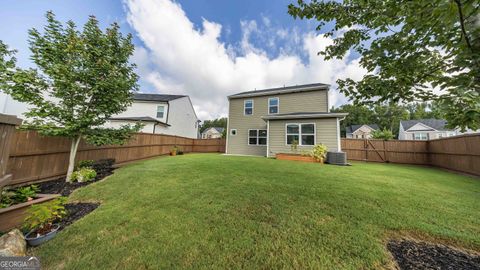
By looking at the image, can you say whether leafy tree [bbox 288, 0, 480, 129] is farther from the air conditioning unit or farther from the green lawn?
the air conditioning unit

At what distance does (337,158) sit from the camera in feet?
29.9

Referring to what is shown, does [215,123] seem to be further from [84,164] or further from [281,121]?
[84,164]

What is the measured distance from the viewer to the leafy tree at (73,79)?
4.31 m

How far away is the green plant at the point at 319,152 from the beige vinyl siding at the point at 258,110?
357cm

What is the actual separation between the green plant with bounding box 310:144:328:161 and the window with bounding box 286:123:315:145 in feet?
2.70

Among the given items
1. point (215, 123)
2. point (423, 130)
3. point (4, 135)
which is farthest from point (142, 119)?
→ point (215, 123)

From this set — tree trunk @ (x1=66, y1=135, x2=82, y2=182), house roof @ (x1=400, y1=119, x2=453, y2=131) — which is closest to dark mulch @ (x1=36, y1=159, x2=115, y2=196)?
tree trunk @ (x1=66, y1=135, x2=82, y2=182)

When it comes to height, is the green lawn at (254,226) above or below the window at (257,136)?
below

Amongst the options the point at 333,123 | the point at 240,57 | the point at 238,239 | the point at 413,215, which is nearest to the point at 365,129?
the point at 333,123

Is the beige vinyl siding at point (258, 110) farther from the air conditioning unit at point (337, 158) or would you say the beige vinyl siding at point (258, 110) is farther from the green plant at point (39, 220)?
the green plant at point (39, 220)

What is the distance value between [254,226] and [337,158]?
329 inches

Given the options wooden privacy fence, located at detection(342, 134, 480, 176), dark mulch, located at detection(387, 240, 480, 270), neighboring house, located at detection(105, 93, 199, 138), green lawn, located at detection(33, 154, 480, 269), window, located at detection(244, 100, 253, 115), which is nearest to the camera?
dark mulch, located at detection(387, 240, 480, 270)

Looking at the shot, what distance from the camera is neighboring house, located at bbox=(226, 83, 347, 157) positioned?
10438 mm

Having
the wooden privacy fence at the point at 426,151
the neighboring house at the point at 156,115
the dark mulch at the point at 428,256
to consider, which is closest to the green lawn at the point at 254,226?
the dark mulch at the point at 428,256
